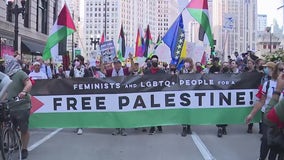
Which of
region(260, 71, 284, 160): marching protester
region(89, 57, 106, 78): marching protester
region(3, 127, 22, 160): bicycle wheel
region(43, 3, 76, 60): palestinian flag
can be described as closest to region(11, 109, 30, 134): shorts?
region(3, 127, 22, 160): bicycle wheel

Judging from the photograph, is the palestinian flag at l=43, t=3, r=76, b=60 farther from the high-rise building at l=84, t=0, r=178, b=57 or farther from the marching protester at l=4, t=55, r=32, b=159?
the high-rise building at l=84, t=0, r=178, b=57

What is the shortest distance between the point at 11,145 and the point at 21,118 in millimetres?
674

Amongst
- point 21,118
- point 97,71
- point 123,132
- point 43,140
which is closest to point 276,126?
point 21,118

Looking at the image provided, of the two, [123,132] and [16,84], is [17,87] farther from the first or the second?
[123,132]

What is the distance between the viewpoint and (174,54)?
588 inches

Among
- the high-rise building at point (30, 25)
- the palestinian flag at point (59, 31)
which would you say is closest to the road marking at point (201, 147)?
the palestinian flag at point (59, 31)

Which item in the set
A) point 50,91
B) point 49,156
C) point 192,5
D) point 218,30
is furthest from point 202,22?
point 218,30

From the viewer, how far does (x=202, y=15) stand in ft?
49.2

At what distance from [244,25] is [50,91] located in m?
84.6

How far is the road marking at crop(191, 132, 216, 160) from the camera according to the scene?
8531mm

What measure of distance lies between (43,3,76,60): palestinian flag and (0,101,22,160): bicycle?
21.1 feet

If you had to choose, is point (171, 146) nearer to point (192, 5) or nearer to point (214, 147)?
point (214, 147)

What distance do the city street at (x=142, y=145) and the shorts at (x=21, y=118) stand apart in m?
0.64

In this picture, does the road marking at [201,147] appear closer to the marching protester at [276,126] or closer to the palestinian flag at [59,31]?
the marching protester at [276,126]
